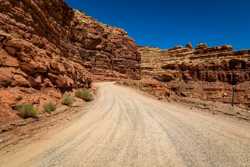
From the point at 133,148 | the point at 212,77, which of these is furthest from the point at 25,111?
the point at 212,77

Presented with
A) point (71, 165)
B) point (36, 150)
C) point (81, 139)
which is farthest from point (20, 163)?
point (81, 139)

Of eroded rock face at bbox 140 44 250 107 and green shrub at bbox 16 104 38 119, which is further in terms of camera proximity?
eroded rock face at bbox 140 44 250 107

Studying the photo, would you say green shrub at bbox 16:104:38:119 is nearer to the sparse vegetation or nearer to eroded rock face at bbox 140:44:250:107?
the sparse vegetation

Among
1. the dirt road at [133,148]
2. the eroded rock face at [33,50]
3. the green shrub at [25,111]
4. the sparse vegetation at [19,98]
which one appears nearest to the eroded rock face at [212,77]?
the eroded rock face at [33,50]

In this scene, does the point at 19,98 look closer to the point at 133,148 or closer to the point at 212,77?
the point at 133,148

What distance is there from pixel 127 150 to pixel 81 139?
5.50 ft

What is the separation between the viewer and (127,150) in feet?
14.9

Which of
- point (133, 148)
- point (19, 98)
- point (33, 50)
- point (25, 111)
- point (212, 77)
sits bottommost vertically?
point (133, 148)

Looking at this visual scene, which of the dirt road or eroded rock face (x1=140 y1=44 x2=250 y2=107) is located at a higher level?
eroded rock face (x1=140 y1=44 x2=250 y2=107)

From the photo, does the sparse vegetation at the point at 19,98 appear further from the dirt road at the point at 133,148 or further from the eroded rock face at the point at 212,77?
the eroded rock face at the point at 212,77

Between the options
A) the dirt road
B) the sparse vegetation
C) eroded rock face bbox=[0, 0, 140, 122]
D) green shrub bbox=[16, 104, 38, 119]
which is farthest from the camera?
eroded rock face bbox=[0, 0, 140, 122]

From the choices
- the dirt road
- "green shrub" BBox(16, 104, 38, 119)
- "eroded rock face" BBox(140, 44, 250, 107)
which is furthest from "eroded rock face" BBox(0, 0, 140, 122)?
"eroded rock face" BBox(140, 44, 250, 107)

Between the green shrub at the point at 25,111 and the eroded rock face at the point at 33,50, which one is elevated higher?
the eroded rock face at the point at 33,50

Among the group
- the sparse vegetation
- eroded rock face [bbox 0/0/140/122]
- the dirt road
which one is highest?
eroded rock face [bbox 0/0/140/122]
